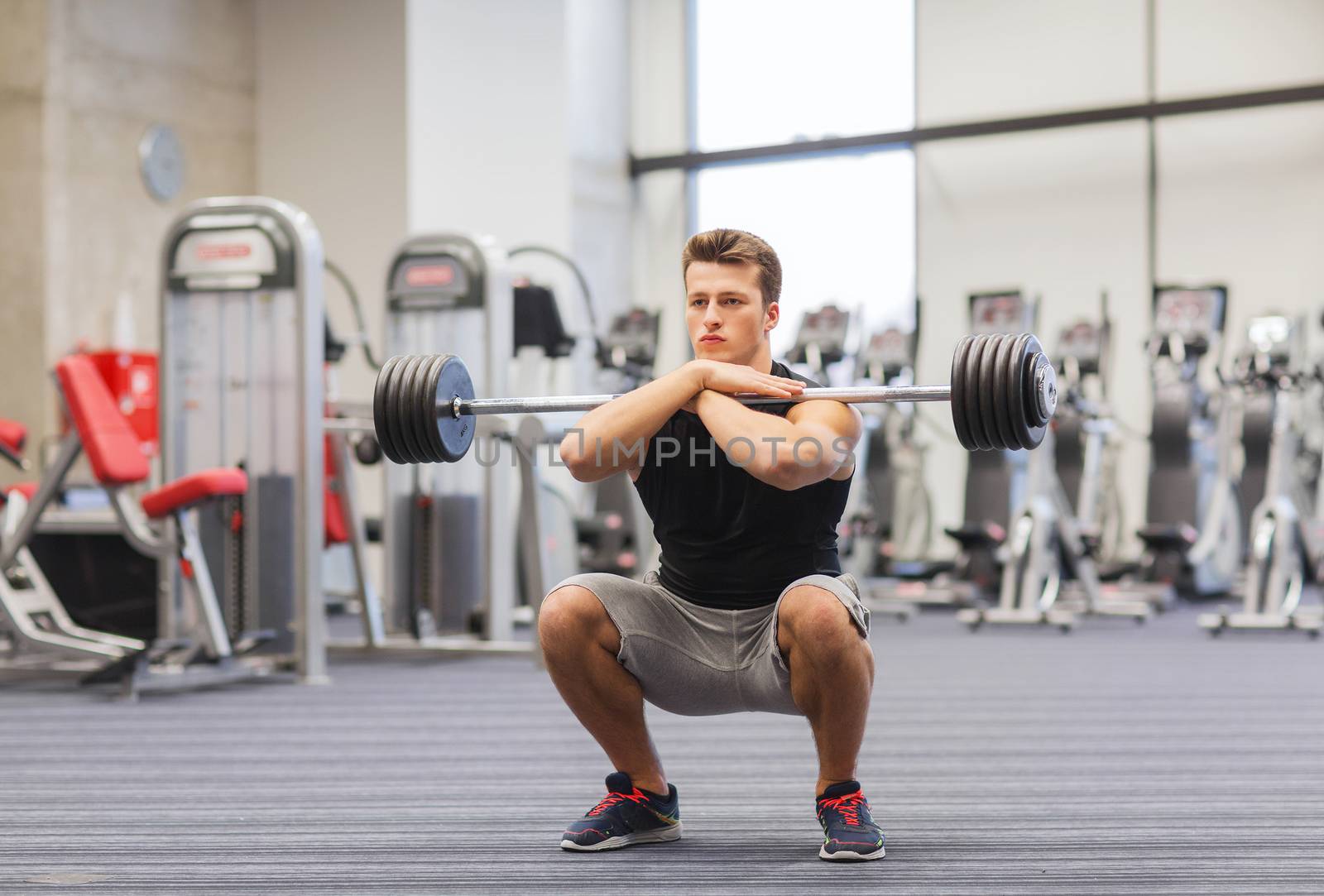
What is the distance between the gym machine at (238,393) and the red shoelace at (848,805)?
2.96 metres

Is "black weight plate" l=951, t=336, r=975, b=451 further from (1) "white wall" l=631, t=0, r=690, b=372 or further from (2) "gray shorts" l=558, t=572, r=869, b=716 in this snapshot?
(1) "white wall" l=631, t=0, r=690, b=372

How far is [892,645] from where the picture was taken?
6.12 meters

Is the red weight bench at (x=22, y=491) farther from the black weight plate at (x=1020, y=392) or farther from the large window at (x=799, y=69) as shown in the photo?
the large window at (x=799, y=69)

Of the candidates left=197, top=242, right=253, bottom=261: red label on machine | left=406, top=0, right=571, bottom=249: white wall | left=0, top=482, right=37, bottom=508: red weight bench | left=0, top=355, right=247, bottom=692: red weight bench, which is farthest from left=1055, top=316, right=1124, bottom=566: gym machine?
left=0, top=482, right=37, bottom=508: red weight bench

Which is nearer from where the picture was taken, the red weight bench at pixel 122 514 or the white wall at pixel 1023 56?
the red weight bench at pixel 122 514

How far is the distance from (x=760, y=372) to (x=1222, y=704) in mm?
2534

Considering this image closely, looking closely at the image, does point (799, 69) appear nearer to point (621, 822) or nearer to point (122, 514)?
point (122, 514)

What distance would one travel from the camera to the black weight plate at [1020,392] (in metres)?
2.14

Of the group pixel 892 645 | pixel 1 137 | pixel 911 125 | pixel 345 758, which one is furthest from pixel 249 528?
pixel 911 125

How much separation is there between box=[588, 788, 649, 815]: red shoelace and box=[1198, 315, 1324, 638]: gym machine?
437 cm

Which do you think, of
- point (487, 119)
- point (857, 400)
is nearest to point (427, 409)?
point (857, 400)

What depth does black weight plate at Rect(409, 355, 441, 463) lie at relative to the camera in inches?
92.7

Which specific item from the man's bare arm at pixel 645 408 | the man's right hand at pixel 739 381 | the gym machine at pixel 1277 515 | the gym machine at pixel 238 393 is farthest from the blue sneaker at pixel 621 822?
the gym machine at pixel 1277 515

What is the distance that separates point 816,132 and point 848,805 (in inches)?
319
